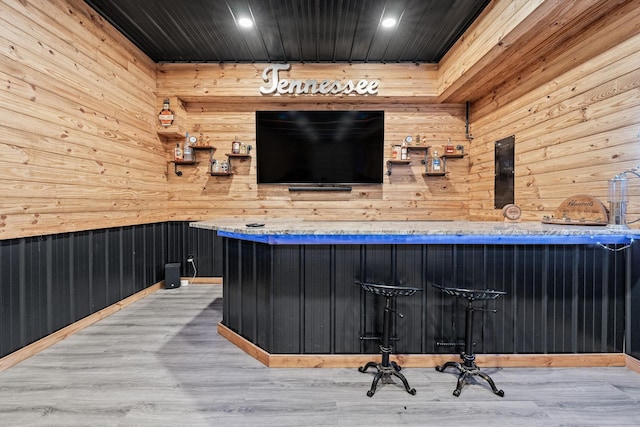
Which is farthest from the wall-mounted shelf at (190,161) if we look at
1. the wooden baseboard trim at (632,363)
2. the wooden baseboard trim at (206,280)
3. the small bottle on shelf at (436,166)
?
the wooden baseboard trim at (632,363)

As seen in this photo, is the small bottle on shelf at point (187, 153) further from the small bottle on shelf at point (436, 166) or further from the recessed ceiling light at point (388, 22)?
the small bottle on shelf at point (436, 166)

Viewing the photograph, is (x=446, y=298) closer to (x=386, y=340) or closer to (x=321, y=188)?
(x=386, y=340)

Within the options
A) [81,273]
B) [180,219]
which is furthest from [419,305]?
[180,219]

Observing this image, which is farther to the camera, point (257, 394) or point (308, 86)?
point (308, 86)

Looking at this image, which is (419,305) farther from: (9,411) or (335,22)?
(335,22)

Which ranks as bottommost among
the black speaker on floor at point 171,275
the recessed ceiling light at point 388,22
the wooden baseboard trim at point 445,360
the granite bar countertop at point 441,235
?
the wooden baseboard trim at point 445,360

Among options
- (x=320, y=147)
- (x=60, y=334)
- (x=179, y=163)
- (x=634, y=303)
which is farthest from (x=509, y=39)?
(x=60, y=334)

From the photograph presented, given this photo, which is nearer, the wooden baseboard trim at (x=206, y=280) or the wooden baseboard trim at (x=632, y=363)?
the wooden baseboard trim at (x=632, y=363)

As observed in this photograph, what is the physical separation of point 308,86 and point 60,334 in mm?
3871

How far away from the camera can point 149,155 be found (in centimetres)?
411

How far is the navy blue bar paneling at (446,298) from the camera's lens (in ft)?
7.41

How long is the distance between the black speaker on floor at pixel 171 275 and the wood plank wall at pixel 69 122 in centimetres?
74

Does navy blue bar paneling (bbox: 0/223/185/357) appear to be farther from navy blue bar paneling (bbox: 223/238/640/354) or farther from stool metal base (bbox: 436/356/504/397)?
stool metal base (bbox: 436/356/504/397)

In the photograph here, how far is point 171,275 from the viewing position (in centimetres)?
428
